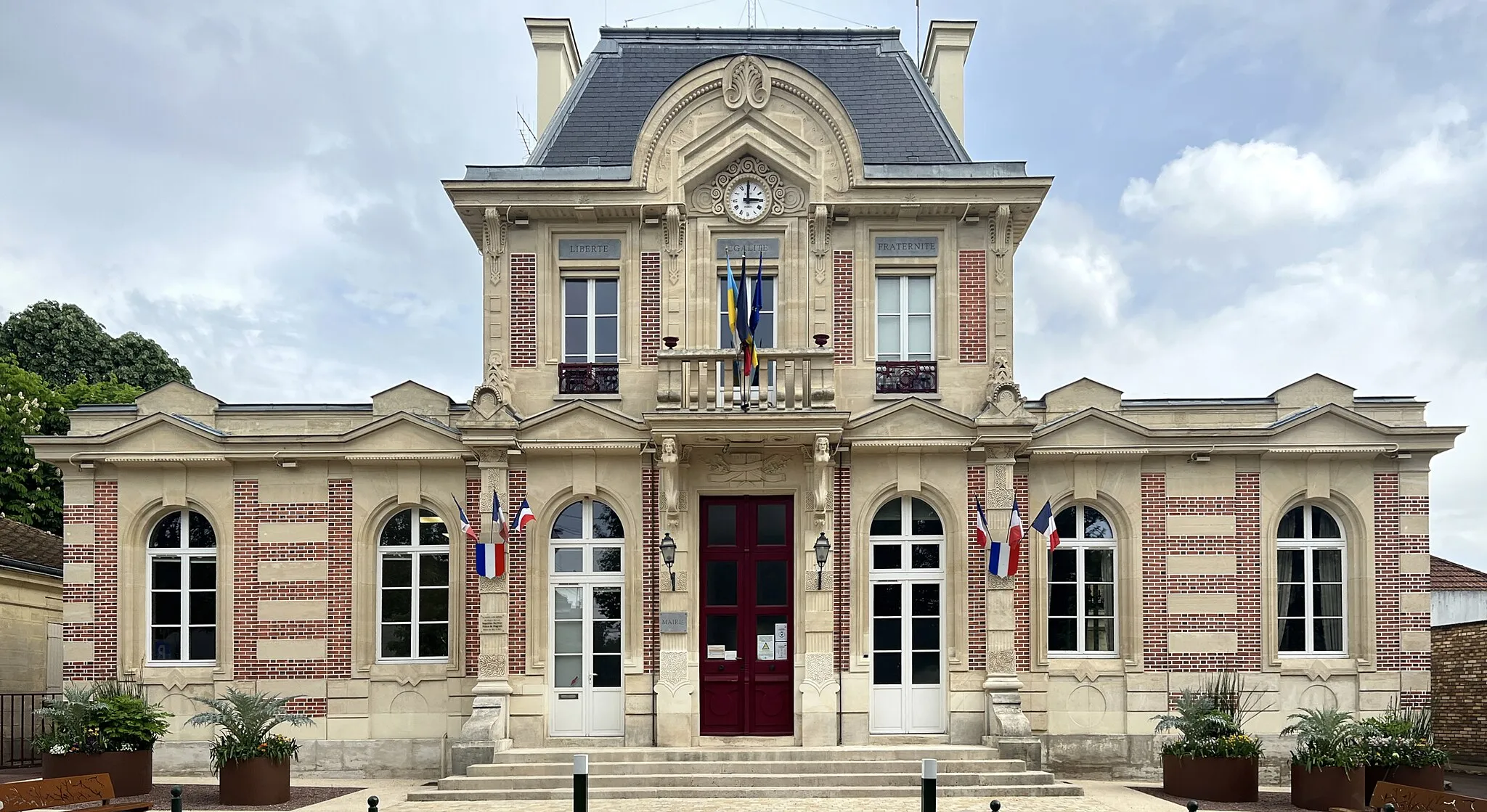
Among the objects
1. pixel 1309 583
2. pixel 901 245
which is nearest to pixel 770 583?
pixel 901 245

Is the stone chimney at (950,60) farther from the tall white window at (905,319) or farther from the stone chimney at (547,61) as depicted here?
the stone chimney at (547,61)

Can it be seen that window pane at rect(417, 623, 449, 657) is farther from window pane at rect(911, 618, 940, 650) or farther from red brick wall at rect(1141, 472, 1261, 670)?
red brick wall at rect(1141, 472, 1261, 670)

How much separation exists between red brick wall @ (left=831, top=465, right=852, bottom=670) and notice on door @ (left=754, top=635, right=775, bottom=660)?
2.75ft

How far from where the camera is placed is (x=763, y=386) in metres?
16.9

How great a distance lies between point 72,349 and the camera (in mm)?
33219

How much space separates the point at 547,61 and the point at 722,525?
810cm

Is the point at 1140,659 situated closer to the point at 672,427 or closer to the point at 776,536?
the point at 776,536

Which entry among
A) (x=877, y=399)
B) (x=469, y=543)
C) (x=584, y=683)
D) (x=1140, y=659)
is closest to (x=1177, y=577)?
(x=1140, y=659)

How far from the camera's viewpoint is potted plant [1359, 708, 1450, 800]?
14.6 m

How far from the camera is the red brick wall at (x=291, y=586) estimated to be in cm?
1766

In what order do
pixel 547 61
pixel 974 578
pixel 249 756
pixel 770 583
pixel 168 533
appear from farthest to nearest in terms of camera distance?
1. pixel 547 61
2. pixel 168 533
3. pixel 770 583
4. pixel 974 578
5. pixel 249 756

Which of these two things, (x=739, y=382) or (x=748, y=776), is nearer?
(x=748, y=776)

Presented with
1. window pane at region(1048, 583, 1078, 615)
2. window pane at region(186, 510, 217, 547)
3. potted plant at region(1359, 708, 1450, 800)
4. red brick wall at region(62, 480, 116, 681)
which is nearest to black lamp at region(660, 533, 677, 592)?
window pane at region(1048, 583, 1078, 615)

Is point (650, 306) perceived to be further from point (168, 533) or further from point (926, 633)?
point (168, 533)
